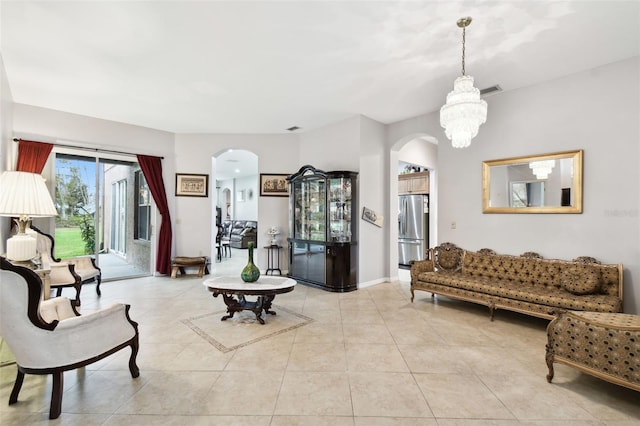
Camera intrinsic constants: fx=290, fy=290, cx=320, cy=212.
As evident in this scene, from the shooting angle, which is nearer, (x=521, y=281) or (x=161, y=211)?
(x=521, y=281)

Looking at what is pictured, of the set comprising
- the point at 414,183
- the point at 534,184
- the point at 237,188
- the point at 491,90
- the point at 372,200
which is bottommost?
the point at 372,200

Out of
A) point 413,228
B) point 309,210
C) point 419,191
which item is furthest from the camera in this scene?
point 419,191

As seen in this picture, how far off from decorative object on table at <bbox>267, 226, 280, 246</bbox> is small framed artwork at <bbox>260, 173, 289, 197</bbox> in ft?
2.49

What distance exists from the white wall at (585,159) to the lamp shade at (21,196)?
5278 millimetres

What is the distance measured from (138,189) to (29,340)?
17.6 feet

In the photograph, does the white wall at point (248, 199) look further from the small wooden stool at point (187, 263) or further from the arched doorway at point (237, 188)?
the small wooden stool at point (187, 263)

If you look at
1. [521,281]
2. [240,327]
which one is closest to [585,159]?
[521,281]

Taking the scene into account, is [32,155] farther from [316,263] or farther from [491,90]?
[491,90]

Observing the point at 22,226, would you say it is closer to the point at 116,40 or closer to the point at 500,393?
the point at 116,40

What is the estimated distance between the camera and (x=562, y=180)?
147 inches

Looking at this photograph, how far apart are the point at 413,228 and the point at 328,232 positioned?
305cm

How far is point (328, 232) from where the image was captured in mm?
5180

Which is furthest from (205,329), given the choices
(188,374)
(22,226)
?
(22,226)

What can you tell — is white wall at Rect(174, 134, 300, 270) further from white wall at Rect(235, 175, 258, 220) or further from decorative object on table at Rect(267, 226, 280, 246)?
white wall at Rect(235, 175, 258, 220)
